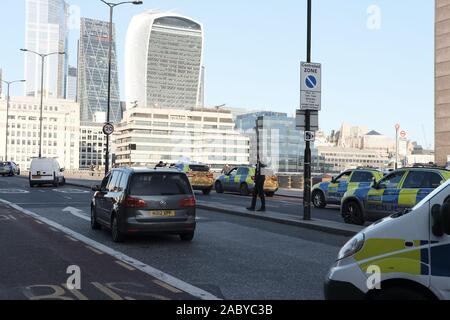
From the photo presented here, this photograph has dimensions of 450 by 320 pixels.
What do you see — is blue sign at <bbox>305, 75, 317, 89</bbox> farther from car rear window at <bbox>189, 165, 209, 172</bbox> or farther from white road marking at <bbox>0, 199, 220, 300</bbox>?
car rear window at <bbox>189, 165, 209, 172</bbox>

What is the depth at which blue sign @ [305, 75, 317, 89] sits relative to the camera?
49.8 feet

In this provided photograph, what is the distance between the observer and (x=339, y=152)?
18212cm

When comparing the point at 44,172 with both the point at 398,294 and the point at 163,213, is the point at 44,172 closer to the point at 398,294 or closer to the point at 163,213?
the point at 163,213

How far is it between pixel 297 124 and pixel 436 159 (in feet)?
248

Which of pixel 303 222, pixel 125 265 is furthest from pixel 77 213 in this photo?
pixel 125 265

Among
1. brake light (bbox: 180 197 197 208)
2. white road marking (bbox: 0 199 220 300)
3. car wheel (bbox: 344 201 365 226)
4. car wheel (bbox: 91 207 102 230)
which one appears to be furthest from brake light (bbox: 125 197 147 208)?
car wheel (bbox: 344 201 365 226)

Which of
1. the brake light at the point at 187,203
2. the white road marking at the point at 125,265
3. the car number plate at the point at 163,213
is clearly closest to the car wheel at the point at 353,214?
the brake light at the point at 187,203

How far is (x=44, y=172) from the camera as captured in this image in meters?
36.0

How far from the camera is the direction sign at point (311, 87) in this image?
49.5 feet

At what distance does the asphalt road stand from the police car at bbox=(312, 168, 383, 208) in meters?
5.40

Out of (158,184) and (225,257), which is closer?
(225,257)

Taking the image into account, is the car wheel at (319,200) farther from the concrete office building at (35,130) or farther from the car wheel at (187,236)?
the concrete office building at (35,130)

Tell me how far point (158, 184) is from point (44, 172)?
2690 centimetres
